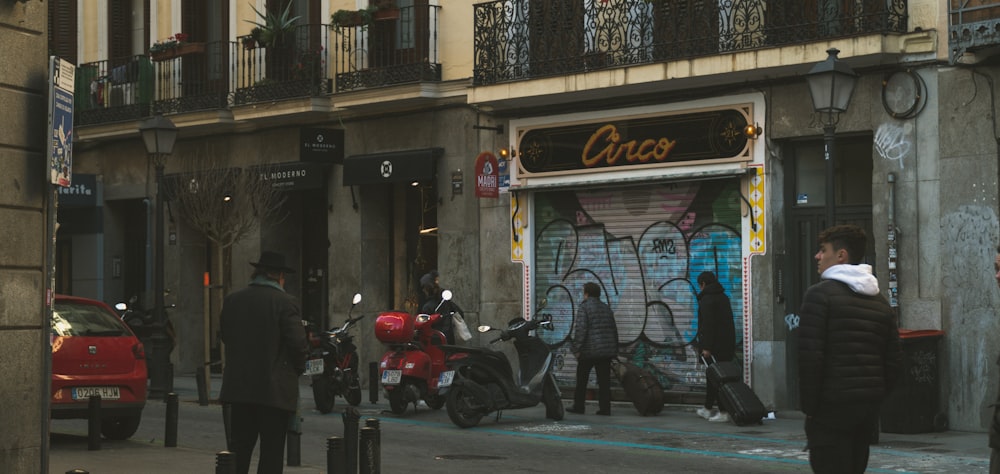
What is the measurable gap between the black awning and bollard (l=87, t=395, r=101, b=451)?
31.0 ft

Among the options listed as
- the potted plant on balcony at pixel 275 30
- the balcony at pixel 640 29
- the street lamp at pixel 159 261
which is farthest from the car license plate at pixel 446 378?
the potted plant on balcony at pixel 275 30

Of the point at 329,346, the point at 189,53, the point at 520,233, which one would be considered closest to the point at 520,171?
the point at 520,233

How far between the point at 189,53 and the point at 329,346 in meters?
9.81

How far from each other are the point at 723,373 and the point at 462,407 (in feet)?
9.87

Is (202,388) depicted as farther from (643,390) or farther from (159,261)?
(643,390)

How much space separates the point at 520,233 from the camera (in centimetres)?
2259

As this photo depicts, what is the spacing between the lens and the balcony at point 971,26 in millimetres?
16344

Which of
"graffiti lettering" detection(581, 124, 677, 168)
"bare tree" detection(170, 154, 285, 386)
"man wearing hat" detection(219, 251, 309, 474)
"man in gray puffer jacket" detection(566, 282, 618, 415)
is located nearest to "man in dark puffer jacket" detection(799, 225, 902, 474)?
"man wearing hat" detection(219, 251, 309, 474)


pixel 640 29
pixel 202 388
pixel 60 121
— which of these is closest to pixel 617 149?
pixel 640 29

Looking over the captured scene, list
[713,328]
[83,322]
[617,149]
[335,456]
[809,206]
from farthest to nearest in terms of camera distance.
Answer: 1. [617,149]
2. [809,206]
3. [713,328]
4. [83,322]
5. [335,456]

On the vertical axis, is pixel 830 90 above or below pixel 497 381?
above

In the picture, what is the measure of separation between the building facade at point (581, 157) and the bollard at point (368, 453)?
712 cm

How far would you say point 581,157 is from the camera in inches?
851

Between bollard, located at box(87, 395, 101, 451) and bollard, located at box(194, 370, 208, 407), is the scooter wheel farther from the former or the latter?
bollard, located at box(194, 370, 208, 407)
